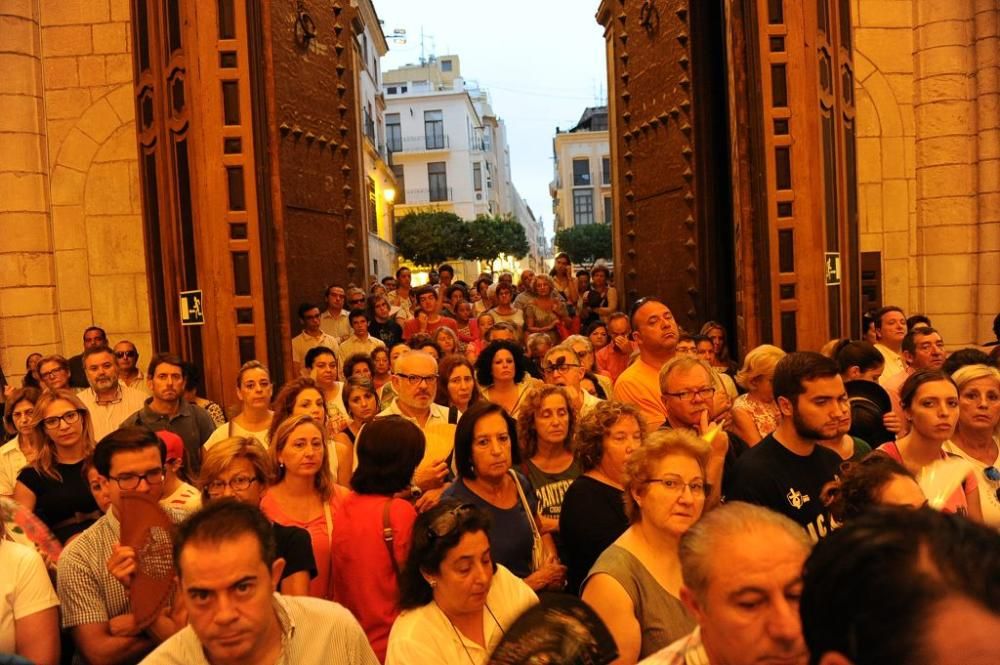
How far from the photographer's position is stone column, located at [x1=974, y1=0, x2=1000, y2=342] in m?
10.1

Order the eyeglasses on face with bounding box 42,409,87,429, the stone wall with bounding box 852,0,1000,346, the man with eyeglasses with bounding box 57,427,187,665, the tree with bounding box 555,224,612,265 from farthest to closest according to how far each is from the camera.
→ the tree with bounding box 555,224,612,265
the stone wall with bounding box 852,0,1000,346
the eyeglasses on face with bounding box 42,409,87,429
the man with eyeglasses with bounding box 57,427,187,665

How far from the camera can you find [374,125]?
33.6 metres

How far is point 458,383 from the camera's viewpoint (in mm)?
6129

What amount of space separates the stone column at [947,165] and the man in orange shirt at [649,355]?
227 inches

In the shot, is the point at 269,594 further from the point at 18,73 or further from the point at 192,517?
the point at 18,73

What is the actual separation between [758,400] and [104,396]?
4352mm

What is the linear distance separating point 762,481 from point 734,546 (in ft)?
6.34

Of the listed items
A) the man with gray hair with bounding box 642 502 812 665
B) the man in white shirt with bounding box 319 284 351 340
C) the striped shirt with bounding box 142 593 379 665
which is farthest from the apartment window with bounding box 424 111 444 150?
the man with gray hair with bounding box 642 502 812 665

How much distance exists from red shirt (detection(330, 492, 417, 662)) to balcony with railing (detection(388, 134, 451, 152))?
67.3 m

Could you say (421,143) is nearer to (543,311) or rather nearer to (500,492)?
(543,311)

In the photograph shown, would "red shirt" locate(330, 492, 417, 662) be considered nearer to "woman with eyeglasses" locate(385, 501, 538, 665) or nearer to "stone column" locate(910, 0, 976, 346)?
"woman with eyeglasses" locate(385, 501, 538, 665)

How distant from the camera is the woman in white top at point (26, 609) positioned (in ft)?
10.1

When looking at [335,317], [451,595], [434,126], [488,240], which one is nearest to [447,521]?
[451,595]

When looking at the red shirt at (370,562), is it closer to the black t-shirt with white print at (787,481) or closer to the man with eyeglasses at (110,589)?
the man with eyeglasses at (110,589)
